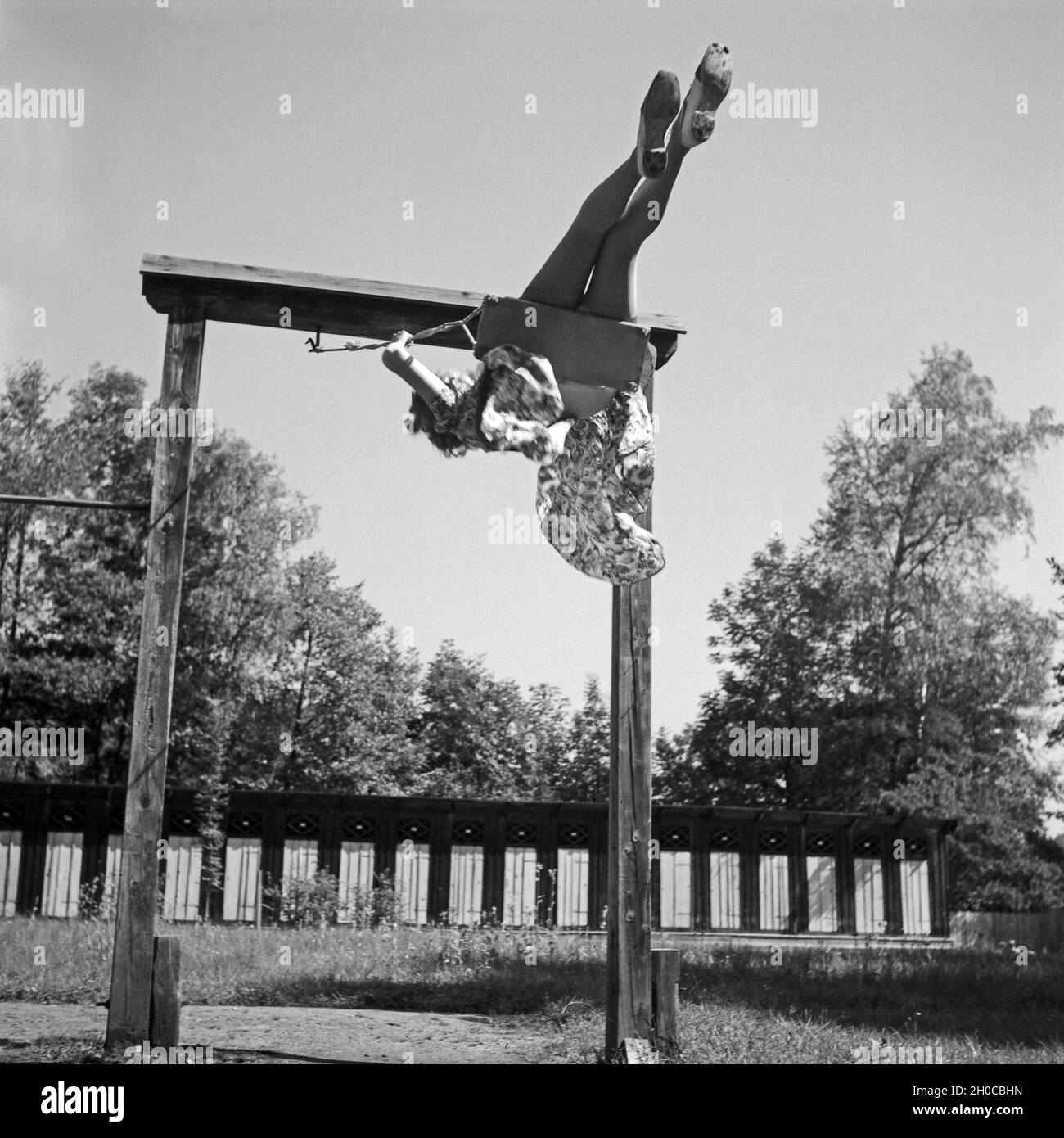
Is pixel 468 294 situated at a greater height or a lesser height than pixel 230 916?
greater

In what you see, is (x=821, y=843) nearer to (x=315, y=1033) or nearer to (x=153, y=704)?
(x=315, y=1033)

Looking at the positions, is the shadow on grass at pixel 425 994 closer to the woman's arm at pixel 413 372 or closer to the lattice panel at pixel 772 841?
the woman's arm at pixel 413 372

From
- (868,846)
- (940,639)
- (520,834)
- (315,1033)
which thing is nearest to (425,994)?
(315,1033)

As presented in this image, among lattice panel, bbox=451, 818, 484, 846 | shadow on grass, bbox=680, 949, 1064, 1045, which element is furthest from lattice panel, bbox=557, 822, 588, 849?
shadow on grass, bbox=680, 949, 1064, 1045

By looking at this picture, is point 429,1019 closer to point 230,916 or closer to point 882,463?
point 230,916

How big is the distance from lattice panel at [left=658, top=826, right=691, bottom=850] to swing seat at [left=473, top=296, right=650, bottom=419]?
563 inches

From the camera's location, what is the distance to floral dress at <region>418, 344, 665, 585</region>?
162 inches

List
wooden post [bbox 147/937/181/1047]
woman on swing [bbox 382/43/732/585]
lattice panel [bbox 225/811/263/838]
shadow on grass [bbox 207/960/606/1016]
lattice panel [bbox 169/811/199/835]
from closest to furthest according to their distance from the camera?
woman on swing [bbox 382/43/732/585] < wooden post [bbox 147/937/181/1047] < shadow on grass [bbox 207/960/606/1016] < lattice panel [bbox 169/811/199/835] < lattice panel [bbox 225/811/263/838]

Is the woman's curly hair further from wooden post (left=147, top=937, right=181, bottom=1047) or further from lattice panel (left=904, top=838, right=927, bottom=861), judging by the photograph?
lattice panel (left=904, top=838, right=927, bottom=861)

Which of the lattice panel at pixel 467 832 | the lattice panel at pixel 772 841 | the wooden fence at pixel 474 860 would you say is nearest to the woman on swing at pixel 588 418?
the wooden fence at pixel 474 860

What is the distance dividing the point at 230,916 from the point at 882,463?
50.5ft

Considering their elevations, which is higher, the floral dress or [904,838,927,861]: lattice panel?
the floral dress
